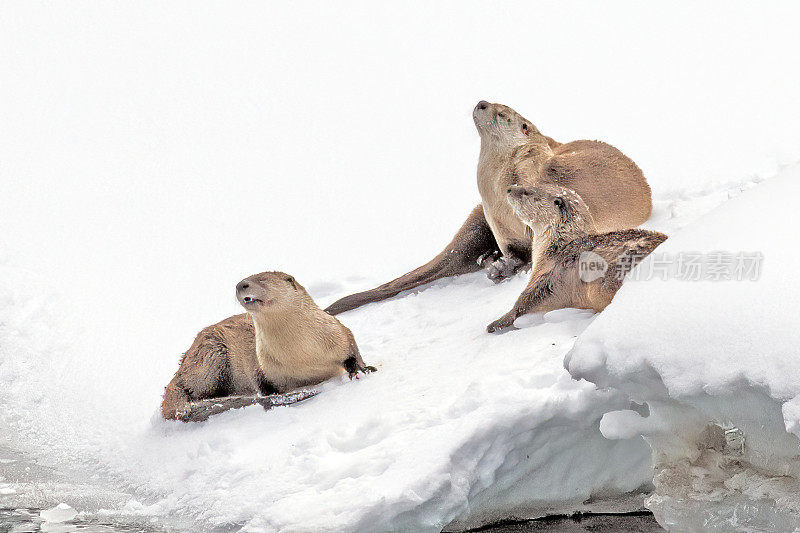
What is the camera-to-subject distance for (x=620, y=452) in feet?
11.1

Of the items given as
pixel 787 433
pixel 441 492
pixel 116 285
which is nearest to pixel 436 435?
pixel 441 492

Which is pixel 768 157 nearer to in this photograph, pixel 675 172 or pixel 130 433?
pixel 675 172

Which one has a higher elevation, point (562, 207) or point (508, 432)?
point (562, 207)

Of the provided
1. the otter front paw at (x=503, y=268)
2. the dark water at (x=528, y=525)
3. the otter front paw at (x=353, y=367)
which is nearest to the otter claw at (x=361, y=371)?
the otter front paw at (x=353, y=367)

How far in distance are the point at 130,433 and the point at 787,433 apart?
257 centimetres

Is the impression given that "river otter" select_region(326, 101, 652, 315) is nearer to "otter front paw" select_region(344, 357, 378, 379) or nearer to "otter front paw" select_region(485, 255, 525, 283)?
"otter front paw" select_region(485, 255, 525, 283)

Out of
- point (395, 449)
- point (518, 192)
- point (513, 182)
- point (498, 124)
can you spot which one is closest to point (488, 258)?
point (513, 182)

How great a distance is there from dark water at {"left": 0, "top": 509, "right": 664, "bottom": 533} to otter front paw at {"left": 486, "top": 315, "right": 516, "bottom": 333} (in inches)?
41.2

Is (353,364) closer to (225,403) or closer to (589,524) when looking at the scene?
(225,403)

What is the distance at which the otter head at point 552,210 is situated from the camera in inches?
175

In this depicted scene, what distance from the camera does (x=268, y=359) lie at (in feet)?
13.8

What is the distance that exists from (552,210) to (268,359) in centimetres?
134

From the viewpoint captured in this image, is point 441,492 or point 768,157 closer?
point 441,492

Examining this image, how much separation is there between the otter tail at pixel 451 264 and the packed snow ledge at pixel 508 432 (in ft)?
3.14
